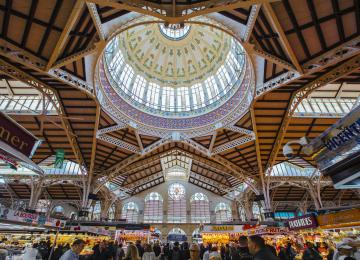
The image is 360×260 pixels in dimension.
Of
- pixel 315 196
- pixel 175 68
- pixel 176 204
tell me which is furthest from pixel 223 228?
pixel 175 68

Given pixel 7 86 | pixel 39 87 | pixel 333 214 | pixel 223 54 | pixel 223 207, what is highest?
pixel 223 54

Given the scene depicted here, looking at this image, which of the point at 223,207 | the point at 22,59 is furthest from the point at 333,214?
the point at 223,207

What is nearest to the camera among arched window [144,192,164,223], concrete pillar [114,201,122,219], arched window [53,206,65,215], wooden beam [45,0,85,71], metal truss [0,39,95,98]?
wooden beam [45,0,85,71]

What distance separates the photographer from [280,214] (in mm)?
40688

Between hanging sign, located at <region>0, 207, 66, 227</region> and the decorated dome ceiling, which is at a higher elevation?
the decorated dome ceiling

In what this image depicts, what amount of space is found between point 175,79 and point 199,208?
80.9 feet

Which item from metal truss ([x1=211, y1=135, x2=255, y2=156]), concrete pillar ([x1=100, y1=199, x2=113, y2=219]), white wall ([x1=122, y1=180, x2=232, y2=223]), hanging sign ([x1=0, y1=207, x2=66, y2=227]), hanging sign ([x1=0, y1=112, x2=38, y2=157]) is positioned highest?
metal truss ([x1=211, y1=135, x2=255, y2=156])

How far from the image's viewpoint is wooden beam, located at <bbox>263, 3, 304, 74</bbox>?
9.50 meters

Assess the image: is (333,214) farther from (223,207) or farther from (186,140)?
(223,207)

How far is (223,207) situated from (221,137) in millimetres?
22382

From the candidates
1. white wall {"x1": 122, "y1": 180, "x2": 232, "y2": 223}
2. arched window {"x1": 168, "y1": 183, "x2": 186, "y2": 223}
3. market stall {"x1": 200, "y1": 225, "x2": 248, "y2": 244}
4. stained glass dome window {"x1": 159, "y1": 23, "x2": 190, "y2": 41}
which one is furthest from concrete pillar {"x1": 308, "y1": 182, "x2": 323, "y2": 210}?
stained glass dome window {"x1": 159, "y1": 23, "x2": 190, "y2": 41}

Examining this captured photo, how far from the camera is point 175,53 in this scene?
29.9 metres

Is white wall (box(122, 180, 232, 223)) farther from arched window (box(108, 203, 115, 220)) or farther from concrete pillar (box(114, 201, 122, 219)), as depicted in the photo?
arched window (box(108, 203, 115, 220))

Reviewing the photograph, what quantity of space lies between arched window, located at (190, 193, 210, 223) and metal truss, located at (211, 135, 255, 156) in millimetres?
20858
